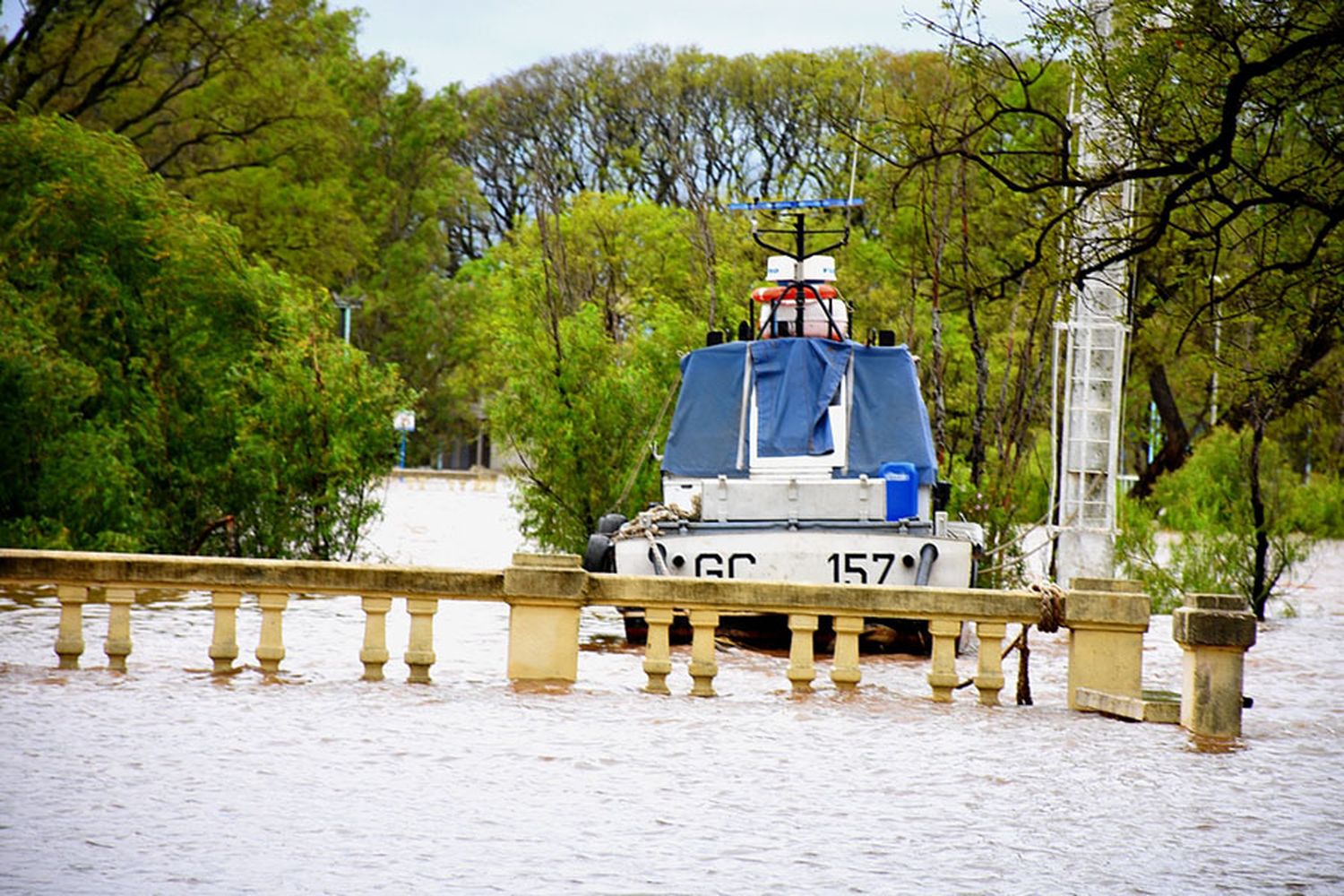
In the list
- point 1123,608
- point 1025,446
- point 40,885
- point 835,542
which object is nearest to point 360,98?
point 1025,446

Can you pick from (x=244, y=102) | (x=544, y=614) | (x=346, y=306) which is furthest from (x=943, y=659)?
(x=346, y=306)

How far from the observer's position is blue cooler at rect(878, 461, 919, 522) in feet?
63.2

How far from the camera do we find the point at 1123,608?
13305mm

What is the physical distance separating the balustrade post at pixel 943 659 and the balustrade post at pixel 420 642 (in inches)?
139

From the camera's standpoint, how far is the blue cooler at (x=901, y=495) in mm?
19266

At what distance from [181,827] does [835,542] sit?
32.6ft

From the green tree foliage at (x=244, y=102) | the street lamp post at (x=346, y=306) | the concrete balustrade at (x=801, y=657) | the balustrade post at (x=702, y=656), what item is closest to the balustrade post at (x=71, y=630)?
the balustrade post at (x=702, y=656)

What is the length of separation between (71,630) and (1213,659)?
25.9ft

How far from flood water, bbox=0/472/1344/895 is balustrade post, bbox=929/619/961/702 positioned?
0.18 meters

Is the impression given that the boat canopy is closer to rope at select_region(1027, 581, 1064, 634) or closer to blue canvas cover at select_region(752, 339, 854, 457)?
blue canvas cover at select_region(752, 339, 854, 457)

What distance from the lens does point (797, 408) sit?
20312mm

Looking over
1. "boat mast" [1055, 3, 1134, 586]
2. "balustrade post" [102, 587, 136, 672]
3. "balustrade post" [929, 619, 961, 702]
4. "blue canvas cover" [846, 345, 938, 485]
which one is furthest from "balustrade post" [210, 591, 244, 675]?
"boat mast" [1055, 3, 1134, 586]

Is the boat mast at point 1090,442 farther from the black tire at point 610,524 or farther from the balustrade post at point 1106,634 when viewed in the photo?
the balustrade post at point 1106,634

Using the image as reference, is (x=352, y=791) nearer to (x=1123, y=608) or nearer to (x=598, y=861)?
(x=598, y=861)
